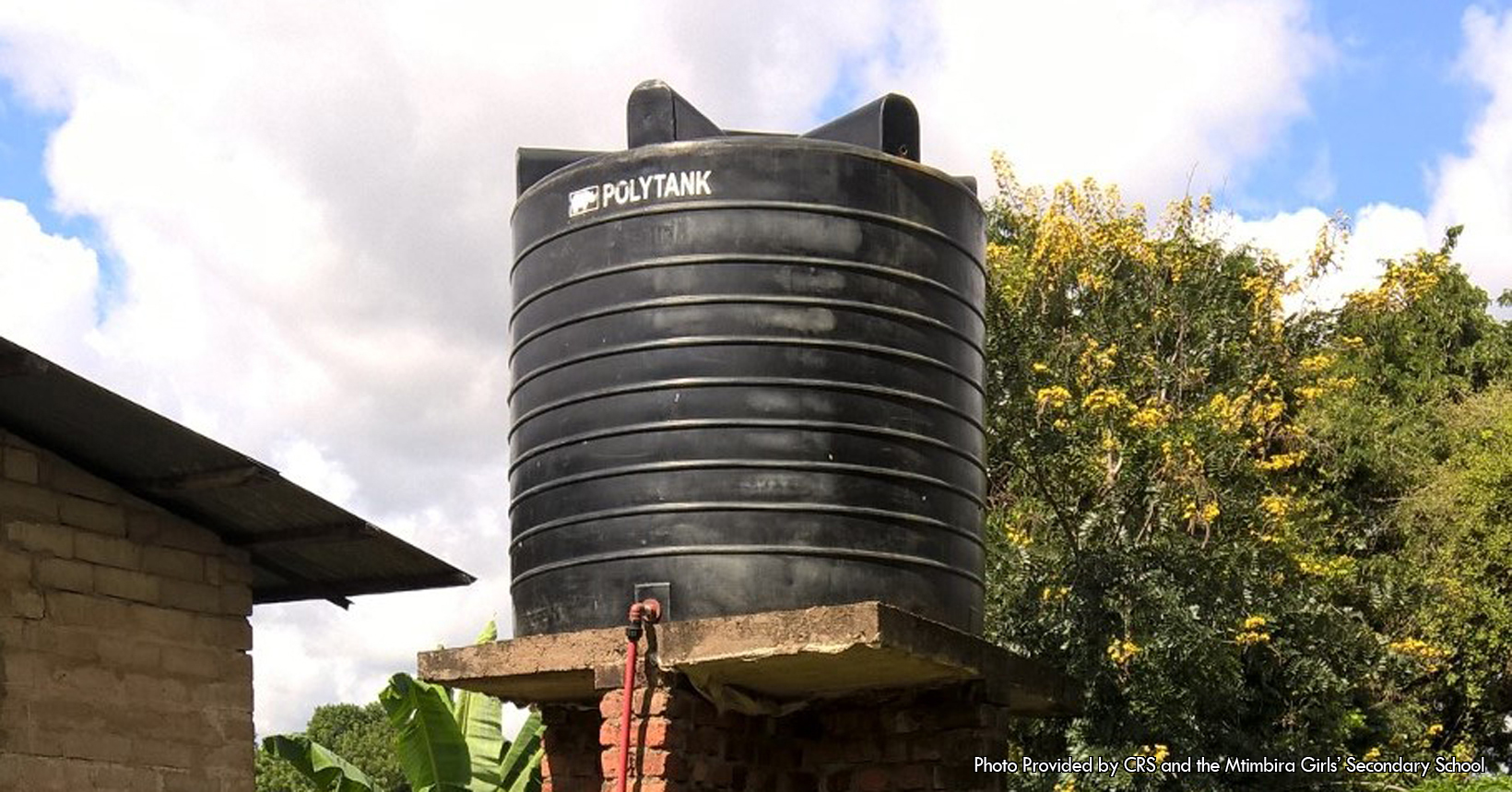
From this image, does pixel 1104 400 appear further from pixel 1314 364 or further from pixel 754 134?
pixel 754 134

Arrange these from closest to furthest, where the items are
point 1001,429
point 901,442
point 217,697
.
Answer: point 901,442 → point 217,697 → point 1001,429

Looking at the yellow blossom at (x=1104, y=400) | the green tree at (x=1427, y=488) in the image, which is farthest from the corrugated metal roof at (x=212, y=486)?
the green tree at (x=1427, y=488)

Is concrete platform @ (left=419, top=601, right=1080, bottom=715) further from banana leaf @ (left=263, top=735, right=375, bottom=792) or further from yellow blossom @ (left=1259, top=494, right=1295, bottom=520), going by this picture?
yellow blossom @ (left=1259, top=494, right=1295, bottom=520)

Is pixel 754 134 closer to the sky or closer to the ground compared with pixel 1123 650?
closer to the sky

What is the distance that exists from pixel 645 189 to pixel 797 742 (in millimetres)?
2757

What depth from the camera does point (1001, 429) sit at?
41.4 ft

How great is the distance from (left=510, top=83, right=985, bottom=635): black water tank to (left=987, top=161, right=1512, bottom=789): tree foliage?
4206 millimetres

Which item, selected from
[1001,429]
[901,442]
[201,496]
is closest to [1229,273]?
[1001,429]

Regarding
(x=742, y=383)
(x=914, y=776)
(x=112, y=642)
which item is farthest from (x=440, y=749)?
(x=742, y=383)

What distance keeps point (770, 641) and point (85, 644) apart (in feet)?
11.0

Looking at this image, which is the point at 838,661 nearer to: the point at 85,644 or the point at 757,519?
the point at 757,519

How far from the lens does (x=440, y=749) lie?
11.2 meters

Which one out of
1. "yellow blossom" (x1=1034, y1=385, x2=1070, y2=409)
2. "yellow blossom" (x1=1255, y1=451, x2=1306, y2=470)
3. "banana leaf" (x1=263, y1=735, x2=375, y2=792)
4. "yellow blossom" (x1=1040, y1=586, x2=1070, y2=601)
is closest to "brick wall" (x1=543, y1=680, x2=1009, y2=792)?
"yellow blossom" (x1=1040, y1=586, x2=1070, y2=601)

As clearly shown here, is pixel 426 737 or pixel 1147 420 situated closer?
pixel 426 737
